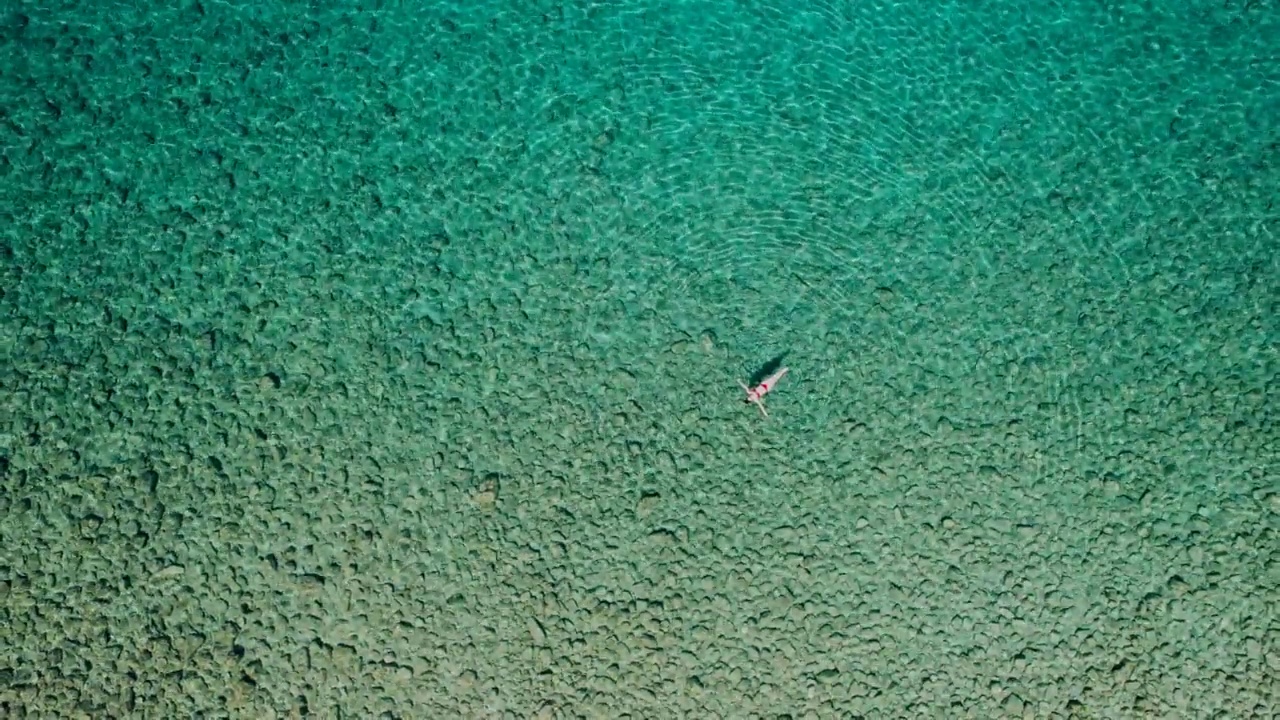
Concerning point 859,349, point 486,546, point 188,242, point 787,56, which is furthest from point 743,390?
point 188,242

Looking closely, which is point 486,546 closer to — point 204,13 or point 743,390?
point 743,390

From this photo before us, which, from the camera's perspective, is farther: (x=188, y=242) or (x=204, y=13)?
(x=204, y=13)

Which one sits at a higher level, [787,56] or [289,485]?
[787,56]

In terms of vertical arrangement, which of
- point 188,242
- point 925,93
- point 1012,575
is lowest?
point 1012,575

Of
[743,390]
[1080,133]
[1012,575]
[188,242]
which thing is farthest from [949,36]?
[188,242]

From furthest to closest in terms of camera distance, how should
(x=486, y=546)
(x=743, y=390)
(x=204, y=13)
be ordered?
(x=204, y=13), (x=743, y=390), (x=486, y=546)

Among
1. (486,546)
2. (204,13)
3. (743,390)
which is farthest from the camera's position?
(204,13)

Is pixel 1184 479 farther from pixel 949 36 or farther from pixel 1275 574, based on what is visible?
pixel 949 36
